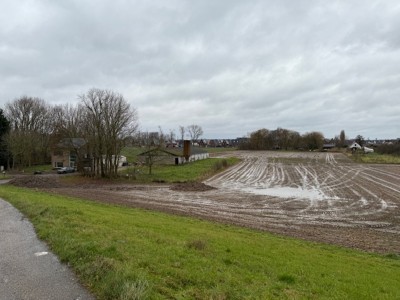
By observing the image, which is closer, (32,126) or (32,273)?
(32,273)

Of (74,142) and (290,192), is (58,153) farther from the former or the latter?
(290,192)

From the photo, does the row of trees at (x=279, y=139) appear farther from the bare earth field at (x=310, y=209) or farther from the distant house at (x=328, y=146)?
the bare earth field at (x=310, y=209)

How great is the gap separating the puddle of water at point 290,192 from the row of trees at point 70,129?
75.8ft

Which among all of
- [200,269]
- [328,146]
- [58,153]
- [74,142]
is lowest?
[200,269]

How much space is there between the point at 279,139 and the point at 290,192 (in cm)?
12794

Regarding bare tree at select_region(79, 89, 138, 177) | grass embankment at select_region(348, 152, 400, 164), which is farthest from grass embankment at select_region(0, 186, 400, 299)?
grass embankment at select_region(348, 152, 400, 164)

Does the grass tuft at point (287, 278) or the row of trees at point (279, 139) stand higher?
the row of trees at point (279, 139)

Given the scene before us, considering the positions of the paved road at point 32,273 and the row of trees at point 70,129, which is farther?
the row of trees at point 70,129

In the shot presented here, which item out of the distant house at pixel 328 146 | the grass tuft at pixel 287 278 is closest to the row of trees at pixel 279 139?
the distant house at pixel 328 146

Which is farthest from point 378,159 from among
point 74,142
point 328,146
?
point 328,146

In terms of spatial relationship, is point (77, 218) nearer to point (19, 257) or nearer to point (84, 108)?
point (19, 257)

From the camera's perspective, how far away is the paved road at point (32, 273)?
587cm

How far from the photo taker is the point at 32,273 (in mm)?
6969

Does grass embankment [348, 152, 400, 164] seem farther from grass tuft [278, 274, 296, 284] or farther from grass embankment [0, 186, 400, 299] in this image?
grass tuft [278, 274, 296, 284]
